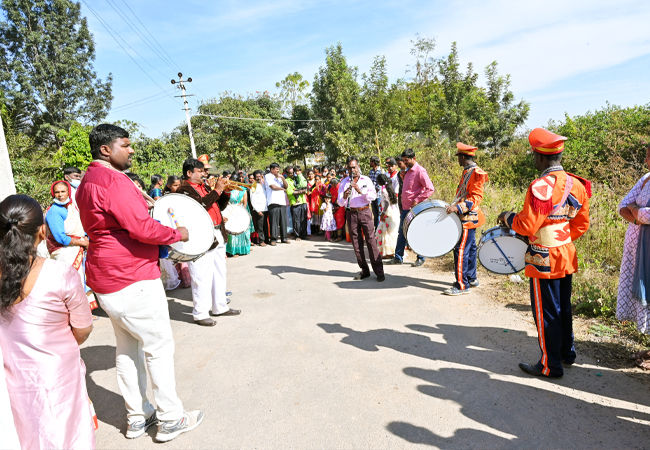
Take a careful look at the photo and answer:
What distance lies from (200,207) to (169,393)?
1.77 metres

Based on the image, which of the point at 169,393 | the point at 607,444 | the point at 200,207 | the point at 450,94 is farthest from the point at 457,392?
the point at 450,94

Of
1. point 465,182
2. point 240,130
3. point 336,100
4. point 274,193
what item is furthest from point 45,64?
point 465,182

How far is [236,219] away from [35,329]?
450 centimetres

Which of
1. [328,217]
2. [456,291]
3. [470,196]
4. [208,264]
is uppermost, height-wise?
[470,196]

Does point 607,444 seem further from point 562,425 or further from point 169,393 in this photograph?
point 169,393

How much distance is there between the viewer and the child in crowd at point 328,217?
1073 centimetres

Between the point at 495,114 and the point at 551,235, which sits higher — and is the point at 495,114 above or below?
above

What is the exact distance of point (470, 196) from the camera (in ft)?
17.5

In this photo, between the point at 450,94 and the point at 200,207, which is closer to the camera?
the point at 200,207

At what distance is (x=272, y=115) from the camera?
3550cm

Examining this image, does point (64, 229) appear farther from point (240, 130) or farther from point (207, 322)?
point (240, 130)

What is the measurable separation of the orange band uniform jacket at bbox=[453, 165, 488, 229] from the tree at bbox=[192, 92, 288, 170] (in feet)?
97.8

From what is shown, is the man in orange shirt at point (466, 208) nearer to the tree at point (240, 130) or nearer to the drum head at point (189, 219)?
the drum head at point (189, 219)

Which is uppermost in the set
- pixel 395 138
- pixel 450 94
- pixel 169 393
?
pixel 450 94
